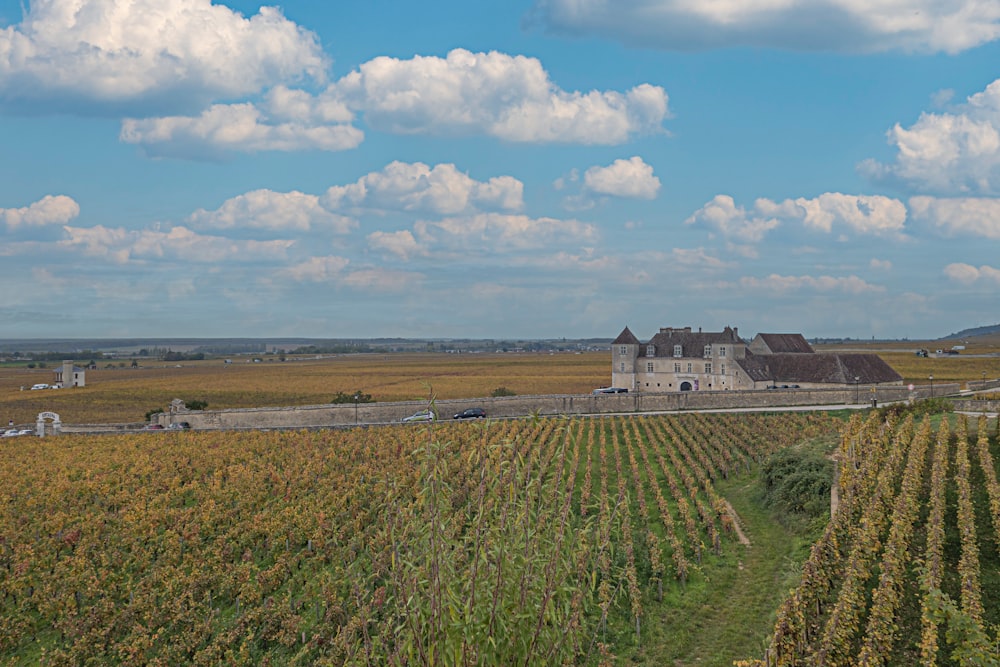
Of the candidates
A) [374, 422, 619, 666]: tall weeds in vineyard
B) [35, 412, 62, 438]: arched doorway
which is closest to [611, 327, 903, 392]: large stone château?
[35, 412, 62, 438]: arched doorway

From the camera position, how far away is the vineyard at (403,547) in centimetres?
662

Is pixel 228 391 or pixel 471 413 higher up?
pixel 471 413

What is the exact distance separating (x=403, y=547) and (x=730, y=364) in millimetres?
59392

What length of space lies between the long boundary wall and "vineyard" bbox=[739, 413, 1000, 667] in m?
29.9

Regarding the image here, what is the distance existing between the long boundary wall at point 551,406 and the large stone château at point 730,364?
14.4 feet

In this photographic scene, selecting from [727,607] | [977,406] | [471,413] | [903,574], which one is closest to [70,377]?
[471,413]

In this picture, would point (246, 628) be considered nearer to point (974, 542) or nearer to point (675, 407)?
point (974, 542)

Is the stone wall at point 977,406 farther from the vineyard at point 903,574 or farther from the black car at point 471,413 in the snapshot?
the black car at point 471,413

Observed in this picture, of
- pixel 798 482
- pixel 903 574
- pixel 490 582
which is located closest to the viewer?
pixel 490 582

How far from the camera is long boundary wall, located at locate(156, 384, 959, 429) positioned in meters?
50.2

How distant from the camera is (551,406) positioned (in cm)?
5472

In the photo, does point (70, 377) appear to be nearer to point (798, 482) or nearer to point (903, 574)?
point (798, 482)

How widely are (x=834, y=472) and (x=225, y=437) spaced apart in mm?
31996

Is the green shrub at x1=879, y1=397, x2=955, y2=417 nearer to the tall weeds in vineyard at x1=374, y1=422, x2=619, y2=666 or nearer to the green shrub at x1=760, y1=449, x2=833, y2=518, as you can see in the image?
the green shrub at x1=760, y1=449, x2=833, y2=518
